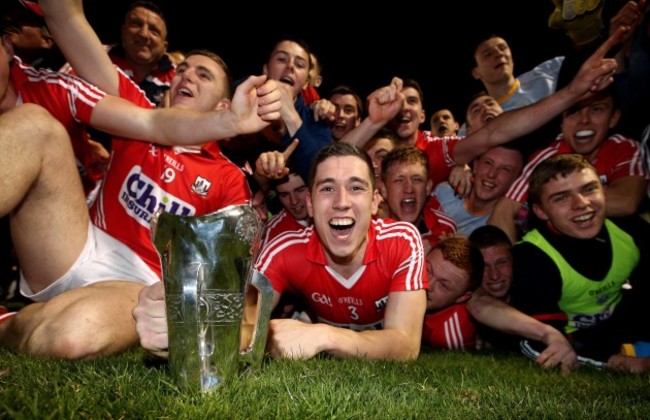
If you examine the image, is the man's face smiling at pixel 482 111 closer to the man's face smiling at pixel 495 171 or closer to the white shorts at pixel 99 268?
the man's face smiling at pixel 495 171

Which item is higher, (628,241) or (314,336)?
(628,241)

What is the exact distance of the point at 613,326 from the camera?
342 cm

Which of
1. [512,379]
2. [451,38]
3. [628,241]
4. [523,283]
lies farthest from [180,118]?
[451,38]

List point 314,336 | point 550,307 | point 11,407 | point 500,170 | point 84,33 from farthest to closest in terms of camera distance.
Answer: point 500,170 < point 550,307 < point 84,33 < point 314,336 < point 11,407

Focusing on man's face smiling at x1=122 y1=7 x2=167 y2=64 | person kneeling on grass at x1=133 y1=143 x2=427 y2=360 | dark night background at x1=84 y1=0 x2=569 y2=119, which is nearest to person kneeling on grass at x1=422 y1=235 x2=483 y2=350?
person kneeling on grass at x1=133 y1=143 x2=427 y2=360

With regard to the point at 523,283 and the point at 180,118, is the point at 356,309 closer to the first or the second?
the point at 523,283

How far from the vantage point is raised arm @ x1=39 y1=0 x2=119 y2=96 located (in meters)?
2.94

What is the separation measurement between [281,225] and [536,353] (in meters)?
1.90

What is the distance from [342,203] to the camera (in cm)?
277

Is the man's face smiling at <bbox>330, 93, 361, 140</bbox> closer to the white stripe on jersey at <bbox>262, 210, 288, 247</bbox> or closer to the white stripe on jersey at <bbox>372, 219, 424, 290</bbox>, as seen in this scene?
the white stripe on jersey at <bbox>262, 210, 288, 247</bbox>

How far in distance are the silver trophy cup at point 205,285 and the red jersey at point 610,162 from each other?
10.1 ft

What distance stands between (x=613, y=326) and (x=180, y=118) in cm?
269

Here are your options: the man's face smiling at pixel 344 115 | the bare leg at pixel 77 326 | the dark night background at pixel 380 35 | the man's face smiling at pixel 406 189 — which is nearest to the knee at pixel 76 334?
the bare leg at pixel 77 326

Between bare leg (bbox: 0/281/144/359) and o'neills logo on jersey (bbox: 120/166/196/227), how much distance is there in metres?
0.57
